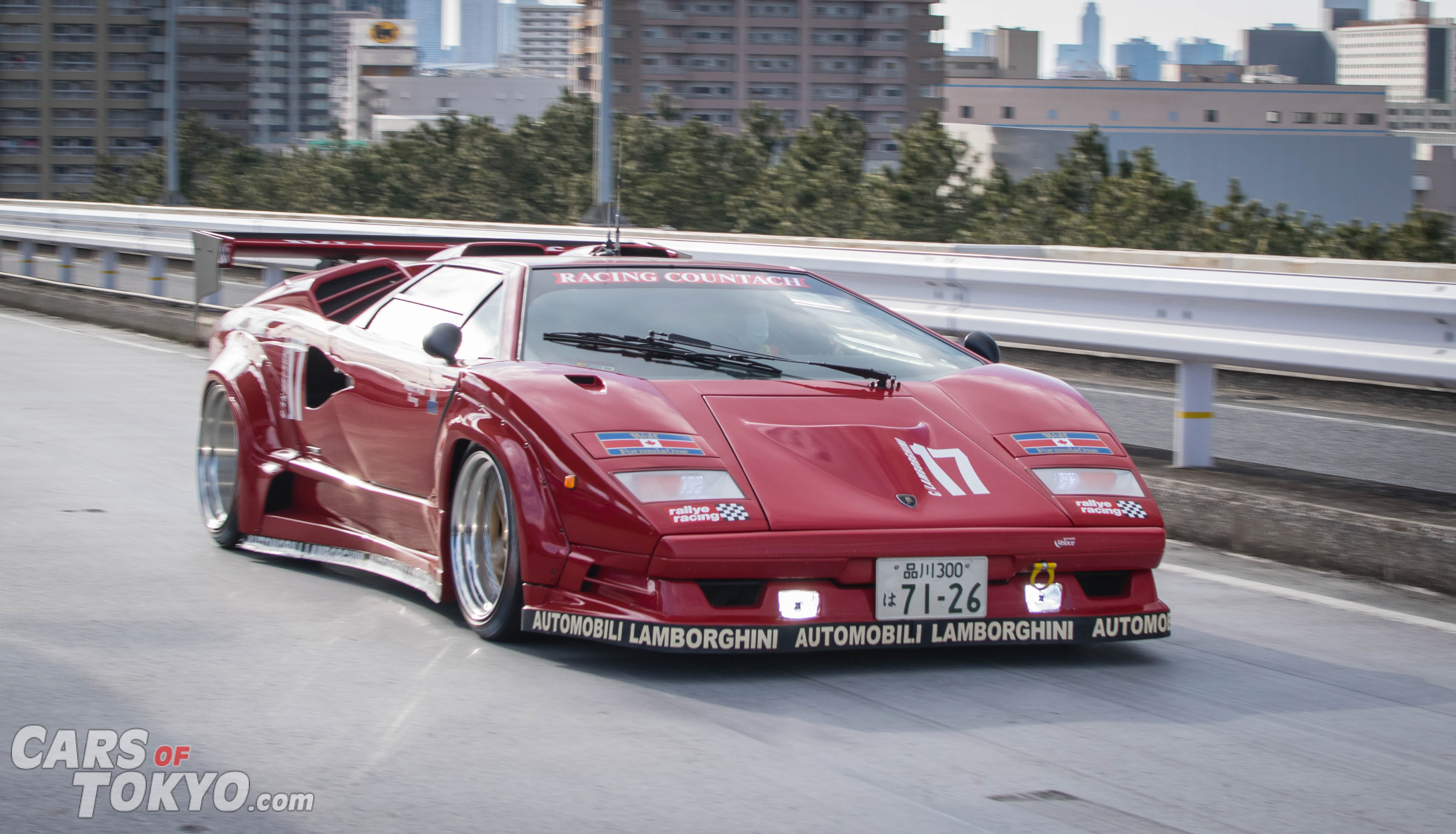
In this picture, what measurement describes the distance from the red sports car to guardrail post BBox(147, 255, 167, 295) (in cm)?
1436

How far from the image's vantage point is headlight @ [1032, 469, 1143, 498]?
195 inches

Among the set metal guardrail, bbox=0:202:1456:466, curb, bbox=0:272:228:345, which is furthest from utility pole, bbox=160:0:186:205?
metal guardrail, bbox=0:202:1456:466

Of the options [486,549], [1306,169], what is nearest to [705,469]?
[486,549]

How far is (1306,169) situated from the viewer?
383 ft

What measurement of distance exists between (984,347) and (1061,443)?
2.76 ft

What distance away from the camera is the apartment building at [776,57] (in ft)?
482

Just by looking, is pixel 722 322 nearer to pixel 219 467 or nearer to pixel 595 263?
pixel 595 263

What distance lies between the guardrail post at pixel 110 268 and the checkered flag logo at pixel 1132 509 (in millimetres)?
18384

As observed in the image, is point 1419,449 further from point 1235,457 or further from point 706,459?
point 706,459

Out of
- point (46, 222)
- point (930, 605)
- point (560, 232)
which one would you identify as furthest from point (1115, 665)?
point (46, 222)

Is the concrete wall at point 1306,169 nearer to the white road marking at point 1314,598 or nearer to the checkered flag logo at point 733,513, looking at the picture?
the white road marking at point 1314,598

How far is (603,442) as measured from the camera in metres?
4.68

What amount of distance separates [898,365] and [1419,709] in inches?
76.0

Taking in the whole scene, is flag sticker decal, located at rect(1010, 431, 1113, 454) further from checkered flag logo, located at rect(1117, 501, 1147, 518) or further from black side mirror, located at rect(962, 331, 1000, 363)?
black side mirror, located at rect(962, 331, 1000, 363)
